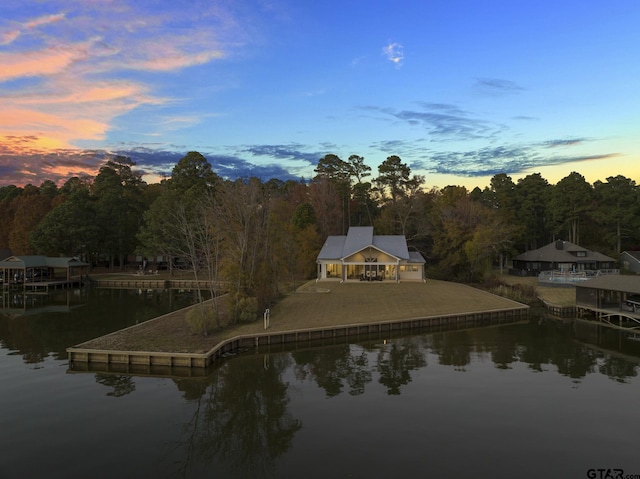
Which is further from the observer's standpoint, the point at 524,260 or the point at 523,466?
the point at 524,260

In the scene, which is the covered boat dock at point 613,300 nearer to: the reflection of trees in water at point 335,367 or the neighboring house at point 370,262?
the neighboring house at point 370,262

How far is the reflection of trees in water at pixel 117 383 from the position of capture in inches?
619

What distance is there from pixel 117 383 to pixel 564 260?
46.6m

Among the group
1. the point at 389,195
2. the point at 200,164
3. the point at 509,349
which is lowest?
the point at 509,349

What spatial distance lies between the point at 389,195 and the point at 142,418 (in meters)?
54.8

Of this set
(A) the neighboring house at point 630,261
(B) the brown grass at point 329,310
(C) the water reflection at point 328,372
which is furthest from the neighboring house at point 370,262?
(A) the neighboring house at point 630,261

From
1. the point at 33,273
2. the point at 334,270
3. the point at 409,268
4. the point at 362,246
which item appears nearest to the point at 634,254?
the point at 409,268

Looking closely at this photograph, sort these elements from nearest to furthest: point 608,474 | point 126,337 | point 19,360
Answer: point 608,474 → point 19,360 → point 126,337

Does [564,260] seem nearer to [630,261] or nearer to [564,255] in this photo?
[564,255]

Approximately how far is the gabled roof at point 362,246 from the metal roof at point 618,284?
1629 cm

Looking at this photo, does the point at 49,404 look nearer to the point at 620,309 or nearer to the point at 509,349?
the point at 509,349

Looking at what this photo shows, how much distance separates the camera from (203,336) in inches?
861

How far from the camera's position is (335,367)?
742 inches

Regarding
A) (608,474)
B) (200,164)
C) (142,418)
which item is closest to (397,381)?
(608,474)
